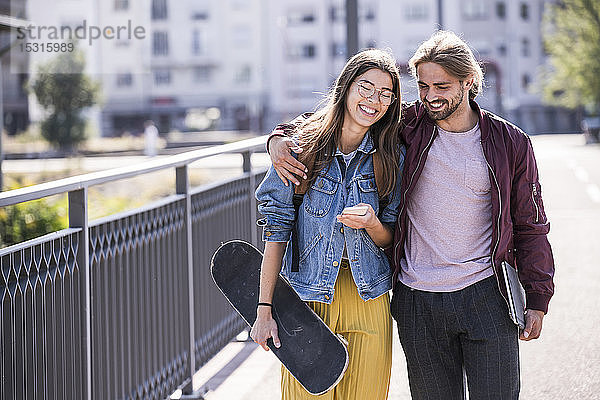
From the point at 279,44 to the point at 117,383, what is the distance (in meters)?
73.1

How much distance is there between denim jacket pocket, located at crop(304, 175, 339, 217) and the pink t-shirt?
276 mm

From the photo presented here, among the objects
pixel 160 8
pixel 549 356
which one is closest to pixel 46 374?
pixel 549 356

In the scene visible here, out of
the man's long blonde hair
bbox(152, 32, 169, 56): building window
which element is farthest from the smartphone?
bbox(152, 32, 169, 56): building window

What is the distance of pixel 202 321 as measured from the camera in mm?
6195

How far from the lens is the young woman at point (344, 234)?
3428mm

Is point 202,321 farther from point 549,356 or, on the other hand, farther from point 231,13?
point 231,13

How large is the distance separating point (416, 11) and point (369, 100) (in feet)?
240

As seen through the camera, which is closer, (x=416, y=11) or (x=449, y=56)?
(x=449, y=56)

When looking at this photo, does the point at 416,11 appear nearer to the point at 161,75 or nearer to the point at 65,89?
the point at 161,75

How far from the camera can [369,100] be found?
11.0ft

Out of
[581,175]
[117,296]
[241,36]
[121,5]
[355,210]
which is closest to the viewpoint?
[355,210]

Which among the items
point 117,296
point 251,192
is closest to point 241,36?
point 251,192

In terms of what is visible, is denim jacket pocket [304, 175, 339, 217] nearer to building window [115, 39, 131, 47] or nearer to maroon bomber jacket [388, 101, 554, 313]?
maroon bomber jacket [388, 101, 554, 313]

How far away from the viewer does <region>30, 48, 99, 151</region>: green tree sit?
49.6 metres
